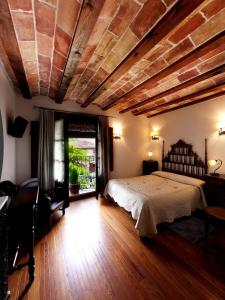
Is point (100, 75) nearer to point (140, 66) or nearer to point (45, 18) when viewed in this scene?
point (140, 66)

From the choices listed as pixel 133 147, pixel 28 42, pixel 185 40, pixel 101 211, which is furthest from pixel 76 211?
pixel 185 40

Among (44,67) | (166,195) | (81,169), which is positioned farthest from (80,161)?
(44,67)

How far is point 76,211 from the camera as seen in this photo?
3385 mm

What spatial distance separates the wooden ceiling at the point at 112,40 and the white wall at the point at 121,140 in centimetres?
69

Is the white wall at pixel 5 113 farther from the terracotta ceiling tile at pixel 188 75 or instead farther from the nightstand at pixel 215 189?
the nightstand at pixel 215 189

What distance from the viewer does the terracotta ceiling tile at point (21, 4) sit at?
117 centimetres

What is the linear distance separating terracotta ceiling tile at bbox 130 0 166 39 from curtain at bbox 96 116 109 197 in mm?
2726

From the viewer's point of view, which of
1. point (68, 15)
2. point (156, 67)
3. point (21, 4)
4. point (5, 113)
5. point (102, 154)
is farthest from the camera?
point (102, 154)

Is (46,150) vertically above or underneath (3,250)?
above

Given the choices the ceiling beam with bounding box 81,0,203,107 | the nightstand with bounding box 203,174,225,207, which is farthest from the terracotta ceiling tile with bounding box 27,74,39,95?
the nightstand with bounding box 203,174,225,207

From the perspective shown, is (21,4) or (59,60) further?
(59,60)

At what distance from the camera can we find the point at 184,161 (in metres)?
3.95

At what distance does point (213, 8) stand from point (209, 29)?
226mm

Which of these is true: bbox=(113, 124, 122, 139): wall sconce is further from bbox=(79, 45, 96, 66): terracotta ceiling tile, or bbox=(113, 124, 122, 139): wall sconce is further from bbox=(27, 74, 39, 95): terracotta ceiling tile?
bbox=(79, 45, 96, 66): terracotta ceiling tile
